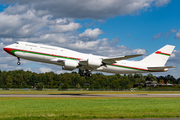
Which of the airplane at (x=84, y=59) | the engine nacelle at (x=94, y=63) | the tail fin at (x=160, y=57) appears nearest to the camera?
the airplane at (x=84, y=59)

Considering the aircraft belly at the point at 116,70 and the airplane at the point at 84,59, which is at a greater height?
the airplane at the point at 84,59

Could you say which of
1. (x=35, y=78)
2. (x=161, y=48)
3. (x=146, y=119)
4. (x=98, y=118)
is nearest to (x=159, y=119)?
(x=146, y=119)

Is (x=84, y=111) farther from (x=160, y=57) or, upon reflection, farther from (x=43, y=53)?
(x=160, y=57)

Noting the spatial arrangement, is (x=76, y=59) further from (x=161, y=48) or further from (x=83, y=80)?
(x=83, y=80)

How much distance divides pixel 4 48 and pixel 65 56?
12.5m

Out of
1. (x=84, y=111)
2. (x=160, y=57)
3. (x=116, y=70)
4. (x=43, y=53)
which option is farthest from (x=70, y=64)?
(x=160, y=57)

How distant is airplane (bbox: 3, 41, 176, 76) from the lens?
4116 centimetres

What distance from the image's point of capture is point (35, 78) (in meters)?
164

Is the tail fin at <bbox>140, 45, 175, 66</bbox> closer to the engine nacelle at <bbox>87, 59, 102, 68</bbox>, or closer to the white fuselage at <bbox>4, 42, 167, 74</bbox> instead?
the white fuselage at <bbox>4, 42, 167, 74</bbox>

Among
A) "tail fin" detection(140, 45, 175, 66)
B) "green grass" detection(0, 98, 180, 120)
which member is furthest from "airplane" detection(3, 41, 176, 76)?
"green grass" detection(0, 98, 180, 120)

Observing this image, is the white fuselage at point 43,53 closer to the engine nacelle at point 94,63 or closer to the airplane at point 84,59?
the airplane at point 84,59

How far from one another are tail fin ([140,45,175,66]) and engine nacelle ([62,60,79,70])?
1966cm

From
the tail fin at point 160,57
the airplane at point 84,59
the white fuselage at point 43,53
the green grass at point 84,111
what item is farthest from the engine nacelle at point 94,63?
the green grass at point 84,111

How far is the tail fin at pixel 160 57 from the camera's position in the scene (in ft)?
178
